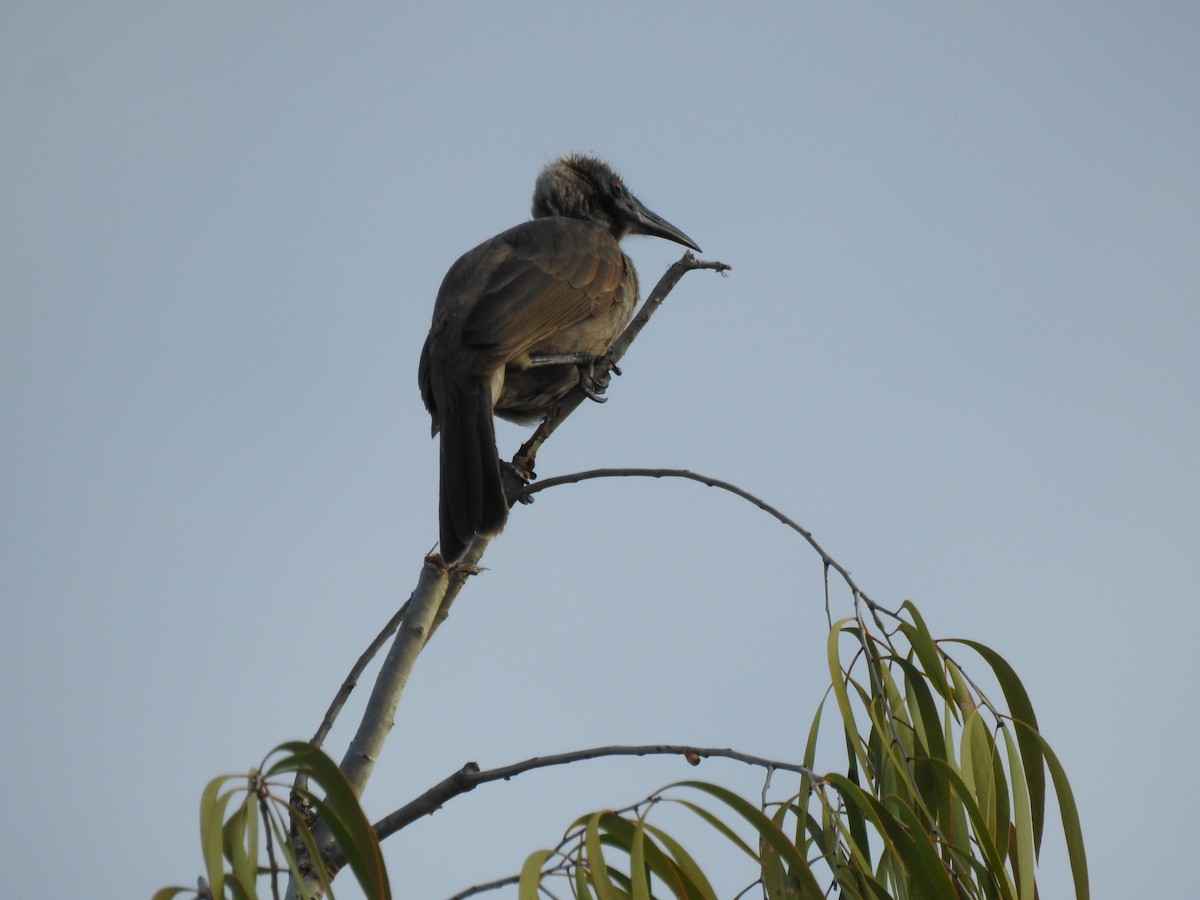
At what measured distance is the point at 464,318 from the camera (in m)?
5.12

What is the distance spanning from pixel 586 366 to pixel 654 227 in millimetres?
2090

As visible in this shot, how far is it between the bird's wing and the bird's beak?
0.90m

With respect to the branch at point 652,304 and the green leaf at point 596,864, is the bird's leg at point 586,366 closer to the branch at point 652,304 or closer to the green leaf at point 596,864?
the branch at point 652,304

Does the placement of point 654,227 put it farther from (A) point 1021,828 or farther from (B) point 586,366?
(A) point 1021,828

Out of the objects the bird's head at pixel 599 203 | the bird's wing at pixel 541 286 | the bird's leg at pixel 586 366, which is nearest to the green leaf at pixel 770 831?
the bird's leg at pixel 586 366

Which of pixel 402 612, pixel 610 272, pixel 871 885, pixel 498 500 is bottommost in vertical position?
pixel 871 885

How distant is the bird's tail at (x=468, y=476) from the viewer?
3.96 metres

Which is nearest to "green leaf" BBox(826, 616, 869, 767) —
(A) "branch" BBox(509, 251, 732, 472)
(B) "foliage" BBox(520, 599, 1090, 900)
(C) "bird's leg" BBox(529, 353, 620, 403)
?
(B) "foliage" BBox(520, 599, 1090, 900)

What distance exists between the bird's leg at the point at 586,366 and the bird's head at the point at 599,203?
A: 1979 mm

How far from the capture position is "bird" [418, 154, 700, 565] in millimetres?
4316

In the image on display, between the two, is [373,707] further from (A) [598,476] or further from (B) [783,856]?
(B) [783,856]

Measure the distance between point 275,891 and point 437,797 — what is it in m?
0.58

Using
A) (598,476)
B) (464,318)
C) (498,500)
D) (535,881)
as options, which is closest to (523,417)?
(464,318)

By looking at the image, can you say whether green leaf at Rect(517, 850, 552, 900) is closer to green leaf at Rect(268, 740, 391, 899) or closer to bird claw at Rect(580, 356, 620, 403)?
green leaf at Rect(268, 740, 391, 899)
